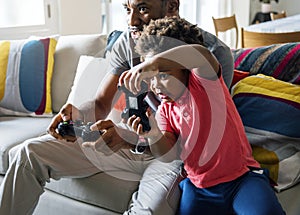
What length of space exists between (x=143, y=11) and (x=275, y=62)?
0.61 meters

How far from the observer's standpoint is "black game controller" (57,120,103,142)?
4.05ft

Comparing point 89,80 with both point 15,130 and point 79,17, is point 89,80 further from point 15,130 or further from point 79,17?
point 79,17

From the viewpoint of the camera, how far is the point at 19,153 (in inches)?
54.7

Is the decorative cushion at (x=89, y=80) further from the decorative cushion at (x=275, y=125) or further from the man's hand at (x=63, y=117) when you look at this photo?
the decorative cushion at (x=275, y=125)

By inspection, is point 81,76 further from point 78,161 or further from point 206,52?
point 206,52

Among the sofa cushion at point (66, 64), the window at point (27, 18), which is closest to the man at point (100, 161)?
the sofa cushion at point (66, 64)

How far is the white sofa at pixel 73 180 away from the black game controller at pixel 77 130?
0.25 m

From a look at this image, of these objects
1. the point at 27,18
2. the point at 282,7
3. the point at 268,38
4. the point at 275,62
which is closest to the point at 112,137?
the point at 275,62

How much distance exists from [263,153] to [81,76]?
1.05m

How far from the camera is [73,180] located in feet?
5.00

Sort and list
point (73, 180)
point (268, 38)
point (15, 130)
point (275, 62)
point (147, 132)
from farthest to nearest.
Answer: point (268, 38), point (15, 130), point (275, 62), point (73, 180), point (147, 132)

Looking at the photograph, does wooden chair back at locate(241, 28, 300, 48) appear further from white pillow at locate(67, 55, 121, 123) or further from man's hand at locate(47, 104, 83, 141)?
man's hand at locate(47, 104, 83, 141)

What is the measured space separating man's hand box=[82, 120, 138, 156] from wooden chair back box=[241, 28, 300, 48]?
1.55 meters

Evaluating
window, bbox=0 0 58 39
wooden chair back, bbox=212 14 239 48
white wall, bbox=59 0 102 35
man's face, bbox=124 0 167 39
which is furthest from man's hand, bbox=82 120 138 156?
wooden chair back, bbox=212 14 239 48
